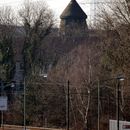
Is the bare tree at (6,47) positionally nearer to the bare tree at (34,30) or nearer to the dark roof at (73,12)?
the bare tree at (34,30)

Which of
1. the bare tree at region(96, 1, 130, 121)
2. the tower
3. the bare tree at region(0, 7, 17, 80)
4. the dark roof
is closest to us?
the bare tree at region(96, 1, 130, 121)

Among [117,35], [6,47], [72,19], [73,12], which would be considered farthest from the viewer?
[73,12]

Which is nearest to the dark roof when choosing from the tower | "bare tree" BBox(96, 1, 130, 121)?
the tower

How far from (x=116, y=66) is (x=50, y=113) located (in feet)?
42.1

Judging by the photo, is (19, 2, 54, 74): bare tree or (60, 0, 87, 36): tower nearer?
(19, 2, 54, 74): bare tree

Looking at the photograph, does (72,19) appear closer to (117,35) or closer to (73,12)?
(73,12)

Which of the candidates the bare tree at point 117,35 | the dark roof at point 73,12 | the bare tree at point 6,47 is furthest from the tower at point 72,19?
the bare tree at point 117,35

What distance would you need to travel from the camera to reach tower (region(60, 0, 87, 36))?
80.4 m

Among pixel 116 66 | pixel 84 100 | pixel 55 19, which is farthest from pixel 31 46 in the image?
pixel 116 66

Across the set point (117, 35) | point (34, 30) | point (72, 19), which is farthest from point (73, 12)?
point (117, 35)

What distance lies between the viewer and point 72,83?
49375 mm

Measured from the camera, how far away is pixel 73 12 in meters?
95.4

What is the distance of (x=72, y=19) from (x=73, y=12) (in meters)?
2.28

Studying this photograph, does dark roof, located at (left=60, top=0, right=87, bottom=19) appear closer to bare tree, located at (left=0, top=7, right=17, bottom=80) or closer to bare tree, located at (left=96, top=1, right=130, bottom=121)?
bare tree, located at (left=0, top=7, right=17, bottom=80)
